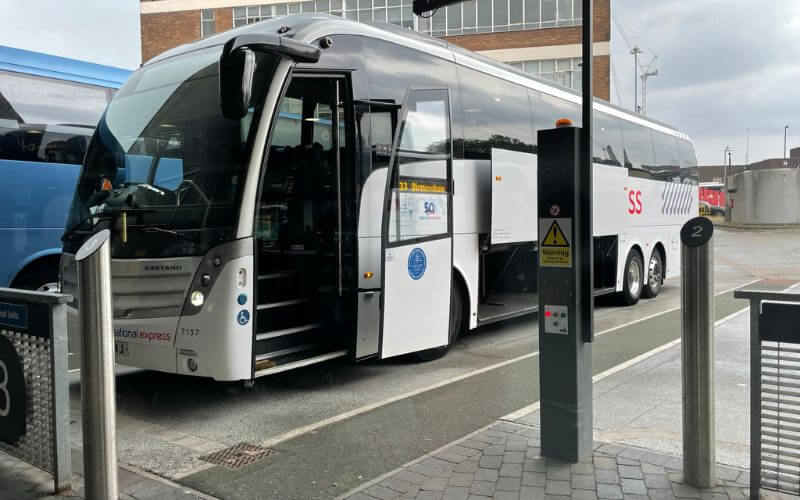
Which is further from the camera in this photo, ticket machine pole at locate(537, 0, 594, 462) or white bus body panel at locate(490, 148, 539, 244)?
white bus body panel at locate(490, 148, 539, 244)

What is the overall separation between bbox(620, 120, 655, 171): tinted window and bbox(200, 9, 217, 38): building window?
35789 millimetres

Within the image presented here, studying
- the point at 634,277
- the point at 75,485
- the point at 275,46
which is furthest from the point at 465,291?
the point at 634,277

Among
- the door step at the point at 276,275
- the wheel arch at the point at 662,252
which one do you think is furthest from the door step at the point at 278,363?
the wheel arch at the point at 662,252

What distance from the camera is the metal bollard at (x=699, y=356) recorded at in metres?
3.71

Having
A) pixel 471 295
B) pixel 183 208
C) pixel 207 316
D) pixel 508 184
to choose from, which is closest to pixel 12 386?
pixel 207 316

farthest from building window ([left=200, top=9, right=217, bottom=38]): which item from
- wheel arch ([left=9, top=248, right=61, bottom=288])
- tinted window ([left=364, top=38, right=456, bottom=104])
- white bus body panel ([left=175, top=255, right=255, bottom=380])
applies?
white bus body panel ([left=175, top=255, right=255, bottom=380])

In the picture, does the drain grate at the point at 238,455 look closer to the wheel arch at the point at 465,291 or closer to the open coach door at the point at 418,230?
the open coach door at the point at 418,230

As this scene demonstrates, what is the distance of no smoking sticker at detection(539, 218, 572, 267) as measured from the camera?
4.19 metres

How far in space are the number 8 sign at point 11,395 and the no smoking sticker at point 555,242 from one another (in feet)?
11.0

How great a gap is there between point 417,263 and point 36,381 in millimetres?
3777

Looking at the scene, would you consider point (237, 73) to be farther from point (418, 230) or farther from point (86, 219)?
point (418, 230)

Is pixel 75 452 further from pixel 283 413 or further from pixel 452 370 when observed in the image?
pixel 452 370

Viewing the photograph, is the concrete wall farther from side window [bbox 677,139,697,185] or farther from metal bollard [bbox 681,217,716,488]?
metal bollard [bbox 681,217,716,488]

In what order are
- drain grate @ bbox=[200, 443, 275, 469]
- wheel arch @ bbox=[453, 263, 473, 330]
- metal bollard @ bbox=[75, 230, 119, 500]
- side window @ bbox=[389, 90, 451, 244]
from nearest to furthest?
metal bollard @ bbox=[75, 230, 119, 500]
drain grate @ bbox=[200, 443, 275, 469]
side window @ bbox=[389, 90, 451, 244]
wheel arch @ bbox=[453, 263, 473, 330]
